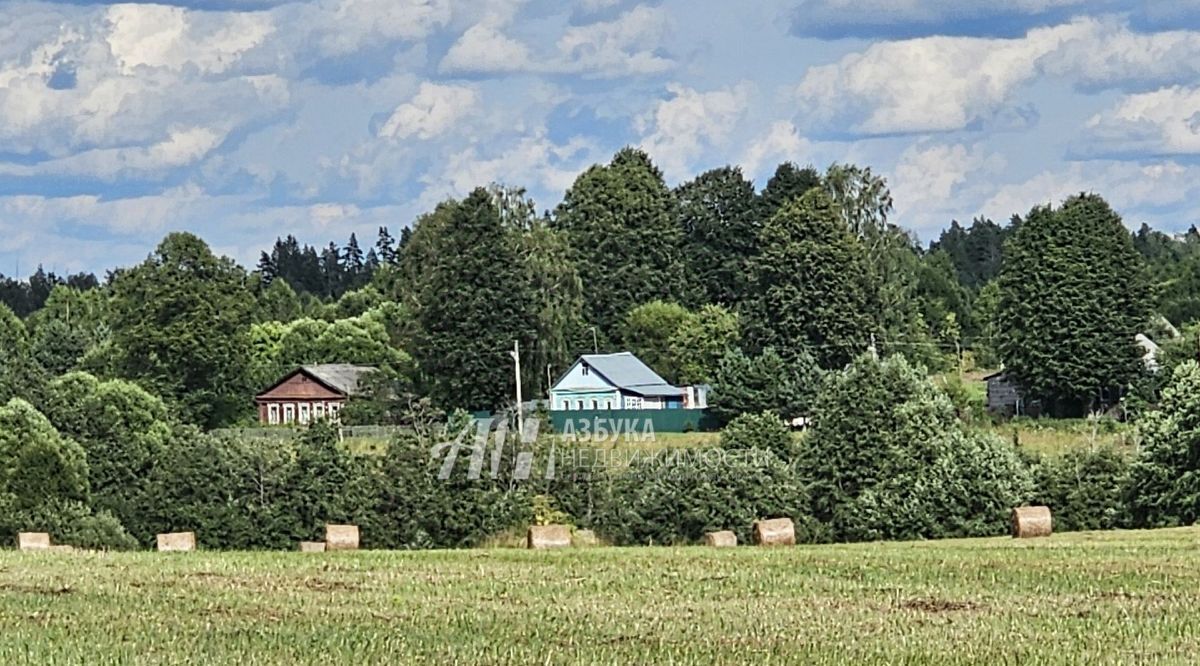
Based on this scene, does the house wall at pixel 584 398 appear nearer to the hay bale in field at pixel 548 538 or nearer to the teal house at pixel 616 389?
the teal house at pixel 616 389

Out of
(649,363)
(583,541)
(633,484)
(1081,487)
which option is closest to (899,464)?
(1081,487)

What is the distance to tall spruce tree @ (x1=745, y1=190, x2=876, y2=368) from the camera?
329ft

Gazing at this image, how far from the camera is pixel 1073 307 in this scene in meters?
97.8

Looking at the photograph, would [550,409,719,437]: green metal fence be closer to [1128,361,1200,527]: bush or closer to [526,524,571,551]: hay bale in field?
[1128,361,1200,527]: bush

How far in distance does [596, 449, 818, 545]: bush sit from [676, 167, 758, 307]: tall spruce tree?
71.7 m

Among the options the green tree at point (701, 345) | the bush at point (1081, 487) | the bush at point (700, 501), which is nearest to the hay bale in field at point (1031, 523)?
the bush at point (700, 501)

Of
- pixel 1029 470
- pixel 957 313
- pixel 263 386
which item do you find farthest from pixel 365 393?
pixel 957 313

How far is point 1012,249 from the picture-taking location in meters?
103

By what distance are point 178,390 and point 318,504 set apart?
1686 inches

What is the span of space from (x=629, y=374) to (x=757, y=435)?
37.9 metres

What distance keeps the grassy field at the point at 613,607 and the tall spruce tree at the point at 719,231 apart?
102 meters

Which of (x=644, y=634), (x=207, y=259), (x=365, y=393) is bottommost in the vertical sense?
(x=644, y=634)

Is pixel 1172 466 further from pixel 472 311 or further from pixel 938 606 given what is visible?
pixel 472 311

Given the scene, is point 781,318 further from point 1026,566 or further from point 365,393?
point 1026,566
